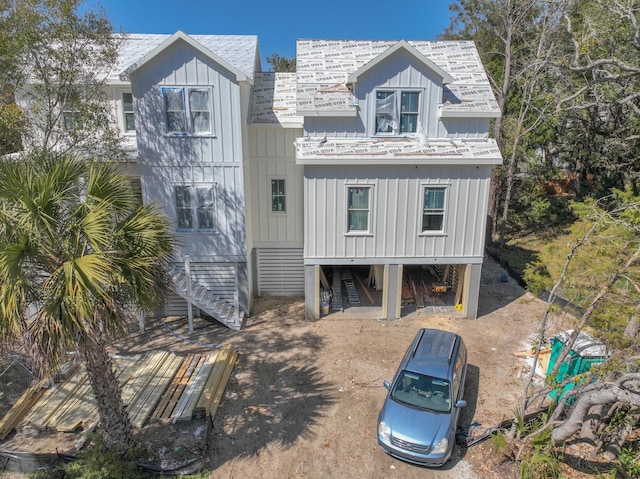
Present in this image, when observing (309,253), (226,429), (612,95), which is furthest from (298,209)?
(612,95)

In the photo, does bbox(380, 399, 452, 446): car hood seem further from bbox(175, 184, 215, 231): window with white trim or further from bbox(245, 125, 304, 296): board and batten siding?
bbox(175, 184, 215, 231): window with white trim

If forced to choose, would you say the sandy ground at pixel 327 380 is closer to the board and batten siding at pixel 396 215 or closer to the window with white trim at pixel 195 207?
the board and batten siding at pixel 396 215

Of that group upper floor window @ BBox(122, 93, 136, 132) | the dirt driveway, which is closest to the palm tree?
the dirt driveway

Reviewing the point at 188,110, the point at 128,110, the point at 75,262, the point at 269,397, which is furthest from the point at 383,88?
the point at 75,262

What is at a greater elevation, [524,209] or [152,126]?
[152,126]

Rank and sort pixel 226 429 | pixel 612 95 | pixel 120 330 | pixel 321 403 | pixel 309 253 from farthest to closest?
pixel 612 95
pixel 309 253
pixel 321 403
pixel 226 429
pixel 120 330

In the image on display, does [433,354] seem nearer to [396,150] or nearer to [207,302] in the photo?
[396,150]

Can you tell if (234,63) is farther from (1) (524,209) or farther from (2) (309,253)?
(1) (524,209)
